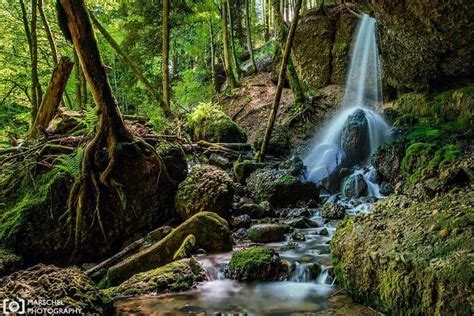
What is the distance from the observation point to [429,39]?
8789mm

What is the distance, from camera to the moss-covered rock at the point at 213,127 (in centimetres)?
1219

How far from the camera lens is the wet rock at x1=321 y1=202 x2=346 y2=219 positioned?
24.5 feet

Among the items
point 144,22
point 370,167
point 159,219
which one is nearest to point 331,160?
point 370,167

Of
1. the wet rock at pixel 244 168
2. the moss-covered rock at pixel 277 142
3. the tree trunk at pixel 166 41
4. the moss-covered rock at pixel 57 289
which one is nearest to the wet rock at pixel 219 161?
the wet rock at pixel 244 168

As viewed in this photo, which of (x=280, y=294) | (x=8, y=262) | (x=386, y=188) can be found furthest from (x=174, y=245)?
(x=386, y=188)

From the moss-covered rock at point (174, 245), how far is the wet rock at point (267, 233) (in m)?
0.62

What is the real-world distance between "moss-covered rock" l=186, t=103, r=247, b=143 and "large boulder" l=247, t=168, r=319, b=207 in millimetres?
3429

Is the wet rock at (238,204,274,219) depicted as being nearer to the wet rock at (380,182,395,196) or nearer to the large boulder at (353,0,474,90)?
the wet rock at (380,182,395,196)

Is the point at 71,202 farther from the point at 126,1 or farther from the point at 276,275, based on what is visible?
the point at 126,1

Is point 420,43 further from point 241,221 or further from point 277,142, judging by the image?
point 241,221

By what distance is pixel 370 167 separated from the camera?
960cm

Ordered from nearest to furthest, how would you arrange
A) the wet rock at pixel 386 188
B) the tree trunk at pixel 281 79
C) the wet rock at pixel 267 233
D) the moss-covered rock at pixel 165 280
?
the moss-covered rock at pixel 165 280, the wet rock at pixel 267 233, the wet rock at pixel 386 188, the tree trunk at pixel 281 79

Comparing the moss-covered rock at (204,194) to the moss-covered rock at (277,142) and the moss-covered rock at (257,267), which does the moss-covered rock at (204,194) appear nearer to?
the moss-covered rock at (257,267)

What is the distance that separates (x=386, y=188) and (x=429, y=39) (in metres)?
3.64
